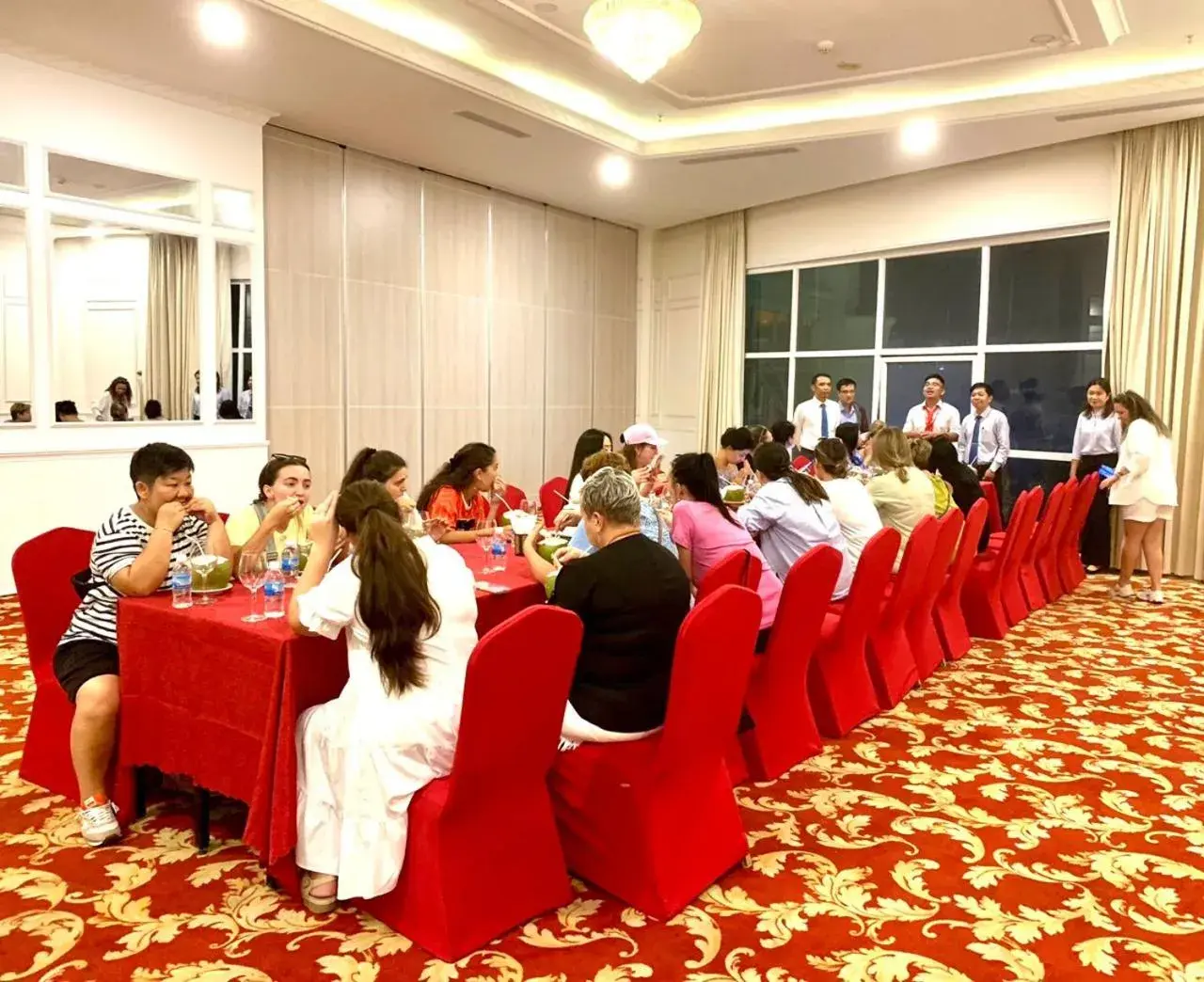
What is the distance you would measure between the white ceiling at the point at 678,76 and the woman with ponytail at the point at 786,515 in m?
3.31

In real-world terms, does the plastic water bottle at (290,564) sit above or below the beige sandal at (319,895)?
above

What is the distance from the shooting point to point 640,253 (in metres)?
11.8

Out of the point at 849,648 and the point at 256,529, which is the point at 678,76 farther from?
the point at 256,529

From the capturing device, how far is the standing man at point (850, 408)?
9.37 metres

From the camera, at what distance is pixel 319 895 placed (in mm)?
2588

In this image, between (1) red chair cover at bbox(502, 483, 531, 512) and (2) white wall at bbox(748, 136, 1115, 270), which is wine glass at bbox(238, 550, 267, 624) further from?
(2) white wall at bbox(748, 136, 1115, 270)

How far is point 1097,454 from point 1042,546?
73.8 inches

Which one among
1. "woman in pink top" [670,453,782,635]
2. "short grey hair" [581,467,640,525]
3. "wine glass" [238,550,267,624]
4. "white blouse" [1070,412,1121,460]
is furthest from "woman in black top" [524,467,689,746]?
"white blouse" [1070,412,1121,460]

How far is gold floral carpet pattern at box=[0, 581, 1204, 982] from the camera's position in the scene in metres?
2.42

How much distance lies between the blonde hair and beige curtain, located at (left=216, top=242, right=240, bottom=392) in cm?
500

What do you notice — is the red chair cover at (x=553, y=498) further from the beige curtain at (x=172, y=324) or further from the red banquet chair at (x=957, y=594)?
the beige curtain at (x=172, y=324)

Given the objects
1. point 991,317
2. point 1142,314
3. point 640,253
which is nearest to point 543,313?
point 640,253

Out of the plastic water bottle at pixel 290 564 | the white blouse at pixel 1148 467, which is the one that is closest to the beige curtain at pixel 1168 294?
the white blouse at pixel 1148 467

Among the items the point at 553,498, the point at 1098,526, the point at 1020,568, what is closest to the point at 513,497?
the point at 553,498
